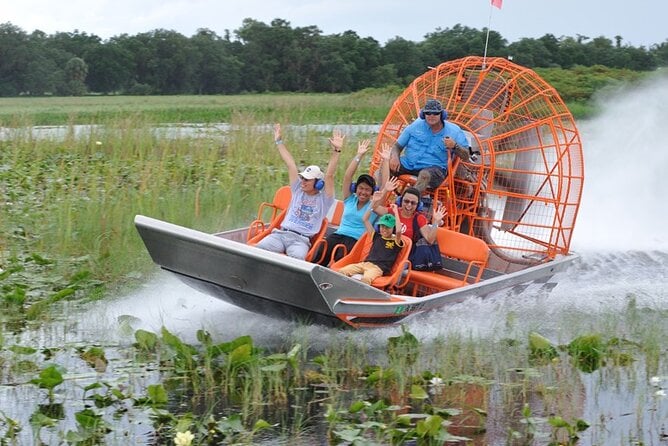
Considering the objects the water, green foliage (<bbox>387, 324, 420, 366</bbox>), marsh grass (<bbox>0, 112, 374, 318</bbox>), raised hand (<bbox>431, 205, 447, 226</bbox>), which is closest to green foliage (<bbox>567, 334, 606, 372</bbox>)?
the water

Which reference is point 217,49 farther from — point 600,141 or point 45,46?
point 600,141

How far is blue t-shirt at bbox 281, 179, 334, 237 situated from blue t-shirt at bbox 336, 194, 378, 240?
22 centimetres

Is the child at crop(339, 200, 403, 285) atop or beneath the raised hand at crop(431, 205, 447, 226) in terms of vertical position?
beneath

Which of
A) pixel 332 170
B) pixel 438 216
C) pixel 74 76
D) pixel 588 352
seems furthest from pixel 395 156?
pixel 74 76

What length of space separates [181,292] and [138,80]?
101 ft

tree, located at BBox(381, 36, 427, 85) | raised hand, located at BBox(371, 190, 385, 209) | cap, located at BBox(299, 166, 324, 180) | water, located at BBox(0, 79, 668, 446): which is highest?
tree, located at BBox(381, 36, 427, 85)

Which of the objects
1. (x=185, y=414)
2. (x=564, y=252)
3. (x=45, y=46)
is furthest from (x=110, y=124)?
(x=45, y=46)

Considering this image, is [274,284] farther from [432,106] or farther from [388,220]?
[432,106]

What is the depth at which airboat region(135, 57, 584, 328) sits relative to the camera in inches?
348

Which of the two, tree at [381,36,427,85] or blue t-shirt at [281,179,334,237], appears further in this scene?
tree at [381,36,427,85]

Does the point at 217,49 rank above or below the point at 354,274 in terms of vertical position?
above

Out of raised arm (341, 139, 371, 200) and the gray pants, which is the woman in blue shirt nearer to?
raised arm (341, 139, 371, 200)

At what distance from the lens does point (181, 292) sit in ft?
35.7

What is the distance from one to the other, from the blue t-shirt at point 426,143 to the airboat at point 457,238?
0.61 feet
